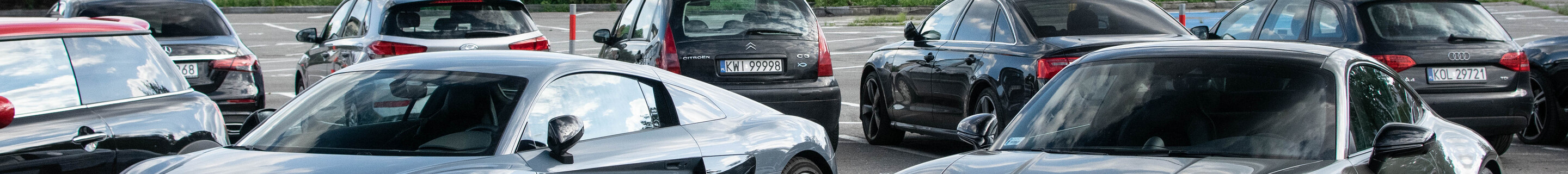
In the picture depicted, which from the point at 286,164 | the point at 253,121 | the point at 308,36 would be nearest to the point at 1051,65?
the point at 253,121

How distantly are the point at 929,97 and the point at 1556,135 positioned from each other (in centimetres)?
385

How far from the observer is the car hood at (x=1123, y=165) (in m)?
3.69

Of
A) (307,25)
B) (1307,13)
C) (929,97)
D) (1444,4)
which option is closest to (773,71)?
(929,97)

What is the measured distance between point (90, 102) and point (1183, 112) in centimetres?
350

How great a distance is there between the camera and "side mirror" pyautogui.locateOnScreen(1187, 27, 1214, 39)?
344 inches

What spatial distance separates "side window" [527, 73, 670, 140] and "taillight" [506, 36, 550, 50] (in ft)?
20.0

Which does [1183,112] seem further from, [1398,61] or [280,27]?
[280,27]

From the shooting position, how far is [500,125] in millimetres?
4250

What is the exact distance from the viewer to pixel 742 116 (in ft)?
17.2

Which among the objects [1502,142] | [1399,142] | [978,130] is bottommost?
[1502,142]

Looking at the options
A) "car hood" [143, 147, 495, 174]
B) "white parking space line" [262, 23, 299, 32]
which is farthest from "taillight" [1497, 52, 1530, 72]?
"white parking space line" [262, 23, 299, 32]

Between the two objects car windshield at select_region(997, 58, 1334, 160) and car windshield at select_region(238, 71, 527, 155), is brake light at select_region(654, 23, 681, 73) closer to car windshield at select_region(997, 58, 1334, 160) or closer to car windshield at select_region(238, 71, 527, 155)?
Answer: car windshield at select_region(238, 71, 527, 155)

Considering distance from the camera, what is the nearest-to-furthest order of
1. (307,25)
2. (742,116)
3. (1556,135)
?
(742,116) → (1556,135) → (307,25)

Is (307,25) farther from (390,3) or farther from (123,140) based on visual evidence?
(123,140)
